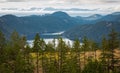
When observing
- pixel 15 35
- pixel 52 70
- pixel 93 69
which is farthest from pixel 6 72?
pixel 15 35

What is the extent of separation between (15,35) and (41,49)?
111ft

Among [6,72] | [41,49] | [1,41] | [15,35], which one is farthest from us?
[15,35]

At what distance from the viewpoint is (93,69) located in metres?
81.2

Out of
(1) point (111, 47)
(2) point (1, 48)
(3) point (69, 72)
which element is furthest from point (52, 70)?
(2) point (1, 48)

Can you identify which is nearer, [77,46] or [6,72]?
[6,72]

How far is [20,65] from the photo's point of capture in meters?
75.1

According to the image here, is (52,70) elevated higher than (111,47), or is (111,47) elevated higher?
(111,47)

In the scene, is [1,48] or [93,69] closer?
[93,69]

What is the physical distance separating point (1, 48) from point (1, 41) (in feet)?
8.10

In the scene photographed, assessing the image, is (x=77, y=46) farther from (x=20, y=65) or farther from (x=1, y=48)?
(x=20, y=65)

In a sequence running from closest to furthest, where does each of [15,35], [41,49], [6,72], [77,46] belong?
1. [6,72]
2. [41,49]
3. [77,46]
4. [15,35]

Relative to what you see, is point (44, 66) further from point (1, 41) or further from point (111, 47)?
point (111, 47)

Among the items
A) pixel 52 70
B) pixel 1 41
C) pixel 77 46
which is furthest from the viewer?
pixel 77 46

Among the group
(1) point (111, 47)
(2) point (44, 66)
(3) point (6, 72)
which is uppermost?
(1) point (111, 47)
